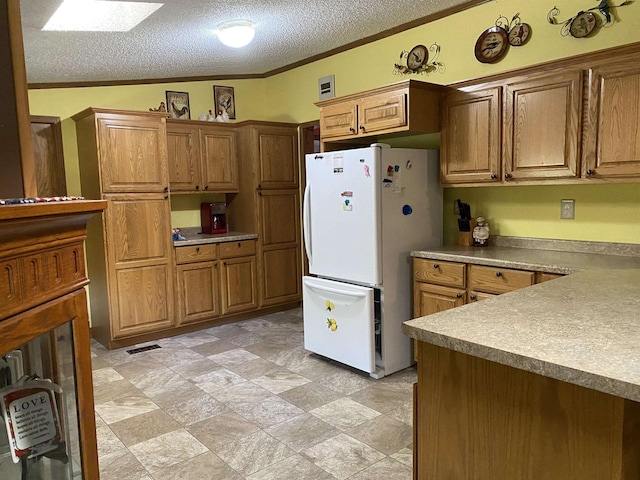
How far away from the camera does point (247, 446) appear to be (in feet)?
8.15

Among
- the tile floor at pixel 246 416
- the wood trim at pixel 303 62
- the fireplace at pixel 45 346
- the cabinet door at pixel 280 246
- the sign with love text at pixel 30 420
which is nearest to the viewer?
the fireplace at pixel 45 346

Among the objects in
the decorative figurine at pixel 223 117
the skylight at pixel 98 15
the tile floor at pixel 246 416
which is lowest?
the tile floor at pixel 246 416

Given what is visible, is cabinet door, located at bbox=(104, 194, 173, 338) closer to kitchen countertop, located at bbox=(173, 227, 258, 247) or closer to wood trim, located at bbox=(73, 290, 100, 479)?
kitchen countertop, located at bbox=(173, 227, 258, 247)

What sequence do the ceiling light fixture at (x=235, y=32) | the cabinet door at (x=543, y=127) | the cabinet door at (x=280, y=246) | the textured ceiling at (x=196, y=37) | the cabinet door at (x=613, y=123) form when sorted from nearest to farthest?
the cabinet door at (x=613, y=123) → the cabinet door at (x=543, y=127) → the textured ceiling at (x=196, y=37) → the ceiling light fixture at (x=235, y=32) → the cabinet door at (x=280, y=246)

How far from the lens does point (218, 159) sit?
4.77m

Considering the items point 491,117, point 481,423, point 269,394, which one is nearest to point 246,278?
point 269,394

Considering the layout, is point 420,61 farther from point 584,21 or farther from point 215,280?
point 215,280

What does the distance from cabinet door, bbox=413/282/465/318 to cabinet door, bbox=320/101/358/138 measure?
1249 mm

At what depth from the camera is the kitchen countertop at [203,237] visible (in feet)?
14.4

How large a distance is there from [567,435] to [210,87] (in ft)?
15.5

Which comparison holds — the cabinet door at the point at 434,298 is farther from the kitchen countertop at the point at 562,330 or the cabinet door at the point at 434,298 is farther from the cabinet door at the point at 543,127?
the kitchen countertop at the point at 562,330

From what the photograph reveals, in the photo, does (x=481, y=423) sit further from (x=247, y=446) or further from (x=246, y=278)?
(x=246, y=278)

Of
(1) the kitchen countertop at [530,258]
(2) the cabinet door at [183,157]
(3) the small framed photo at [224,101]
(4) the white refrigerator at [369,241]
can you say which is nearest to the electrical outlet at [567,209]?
(1) the kitchen countertop at [530,258]

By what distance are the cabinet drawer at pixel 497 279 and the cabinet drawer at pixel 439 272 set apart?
8cm
